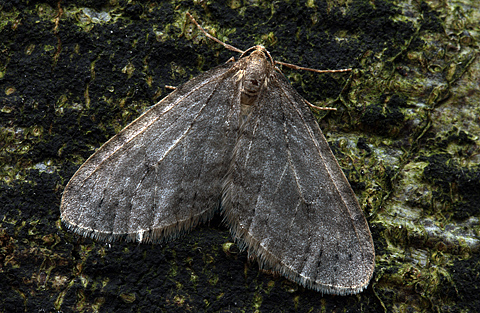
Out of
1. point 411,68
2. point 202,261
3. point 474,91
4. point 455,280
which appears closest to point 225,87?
point 202,261

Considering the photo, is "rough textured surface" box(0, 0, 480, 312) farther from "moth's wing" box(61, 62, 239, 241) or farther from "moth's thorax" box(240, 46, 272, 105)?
"moth's thorax" box(240, 46, 272, 105)

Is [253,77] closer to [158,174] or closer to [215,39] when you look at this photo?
[215,39]

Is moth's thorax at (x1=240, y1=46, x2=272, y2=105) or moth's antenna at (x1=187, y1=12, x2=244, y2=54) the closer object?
moth's thorax at (x1=240, y1=46, x2=272, y2=105)

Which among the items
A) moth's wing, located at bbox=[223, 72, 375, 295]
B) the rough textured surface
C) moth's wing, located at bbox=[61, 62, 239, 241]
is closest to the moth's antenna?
the rough textured surface

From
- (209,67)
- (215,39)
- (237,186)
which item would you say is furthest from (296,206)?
(215,39)

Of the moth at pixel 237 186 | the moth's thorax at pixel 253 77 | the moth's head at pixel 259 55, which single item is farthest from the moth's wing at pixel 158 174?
the moth's head at pixel 259 55

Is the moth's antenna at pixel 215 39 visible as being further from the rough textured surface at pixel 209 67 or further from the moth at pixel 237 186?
the moth at pixel 237 186
